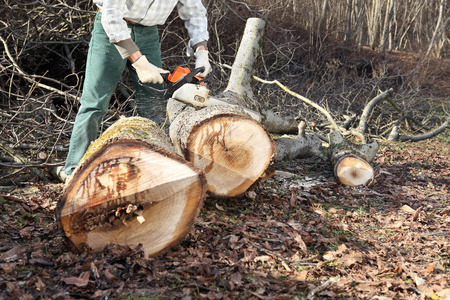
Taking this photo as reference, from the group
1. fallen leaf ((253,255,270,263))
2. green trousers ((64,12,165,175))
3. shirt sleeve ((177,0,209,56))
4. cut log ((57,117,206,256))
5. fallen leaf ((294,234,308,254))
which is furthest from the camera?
shirt sleeve ((177,0,209,56))

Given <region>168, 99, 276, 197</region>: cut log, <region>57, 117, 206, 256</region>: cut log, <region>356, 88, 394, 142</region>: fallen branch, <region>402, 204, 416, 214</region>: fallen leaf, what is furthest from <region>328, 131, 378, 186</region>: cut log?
<region>57, 117, 206, 256</region>: cut log

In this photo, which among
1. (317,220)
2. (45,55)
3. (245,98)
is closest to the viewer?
(317,220)

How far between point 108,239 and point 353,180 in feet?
8.60

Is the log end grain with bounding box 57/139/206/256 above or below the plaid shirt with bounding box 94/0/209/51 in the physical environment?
below

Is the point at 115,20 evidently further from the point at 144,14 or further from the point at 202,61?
the point at 202,61

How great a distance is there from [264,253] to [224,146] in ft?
2.80

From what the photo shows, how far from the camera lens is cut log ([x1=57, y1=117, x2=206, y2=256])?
Result: 82.7 inches

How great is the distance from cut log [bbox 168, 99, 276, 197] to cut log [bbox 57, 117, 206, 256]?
1.98 feet

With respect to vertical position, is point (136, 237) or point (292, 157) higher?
point (136, 237)

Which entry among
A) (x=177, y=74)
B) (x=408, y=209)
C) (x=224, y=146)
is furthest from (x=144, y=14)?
(x=408, y=209)

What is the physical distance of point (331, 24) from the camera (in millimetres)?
12625

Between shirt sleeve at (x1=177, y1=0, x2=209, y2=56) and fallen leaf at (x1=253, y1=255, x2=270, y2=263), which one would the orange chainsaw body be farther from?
fallen leaf at (x1=253, y1=255, x2=270, y2=263)

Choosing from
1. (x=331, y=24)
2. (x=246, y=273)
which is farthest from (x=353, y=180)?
(x=331, y=24)

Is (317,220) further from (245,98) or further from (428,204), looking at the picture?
(245,98)
